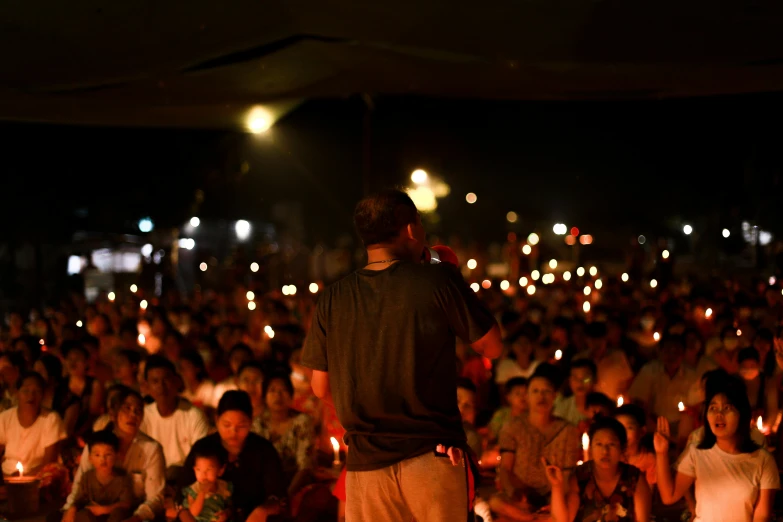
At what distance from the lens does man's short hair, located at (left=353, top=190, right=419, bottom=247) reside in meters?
2.81

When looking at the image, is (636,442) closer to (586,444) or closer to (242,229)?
(586,444)

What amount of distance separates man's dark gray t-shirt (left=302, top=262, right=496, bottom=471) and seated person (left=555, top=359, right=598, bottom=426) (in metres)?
3.87

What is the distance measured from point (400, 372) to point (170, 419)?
3.74 m

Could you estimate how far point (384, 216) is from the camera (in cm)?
282

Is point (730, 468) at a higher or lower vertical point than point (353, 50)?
lower

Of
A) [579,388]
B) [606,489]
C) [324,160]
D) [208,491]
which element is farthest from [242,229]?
[606,489]

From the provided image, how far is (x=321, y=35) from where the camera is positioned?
19.7ft

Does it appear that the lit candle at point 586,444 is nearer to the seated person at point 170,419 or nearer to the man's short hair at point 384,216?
the man's short hair at point 384,216

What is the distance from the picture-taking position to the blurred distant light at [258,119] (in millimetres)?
7994

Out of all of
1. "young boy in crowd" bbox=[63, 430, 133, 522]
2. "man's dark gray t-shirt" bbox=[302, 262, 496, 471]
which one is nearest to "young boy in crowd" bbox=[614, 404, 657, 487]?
"man's dark gray t-shirt" bbox=[302, 262, 496, 471]

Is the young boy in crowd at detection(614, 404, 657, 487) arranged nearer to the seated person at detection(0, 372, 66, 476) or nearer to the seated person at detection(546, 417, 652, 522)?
the seated person at detection(546, 417, 652, 522)

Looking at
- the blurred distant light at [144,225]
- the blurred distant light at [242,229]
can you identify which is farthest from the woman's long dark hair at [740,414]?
the blurred distant light at [242,229]

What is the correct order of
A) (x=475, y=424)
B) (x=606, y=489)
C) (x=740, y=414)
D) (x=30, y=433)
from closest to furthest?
(x=740, y=414), (x=606, y=489), (x=30, y=433), (x=475, y=424)

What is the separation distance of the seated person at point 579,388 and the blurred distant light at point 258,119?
11.3ft
